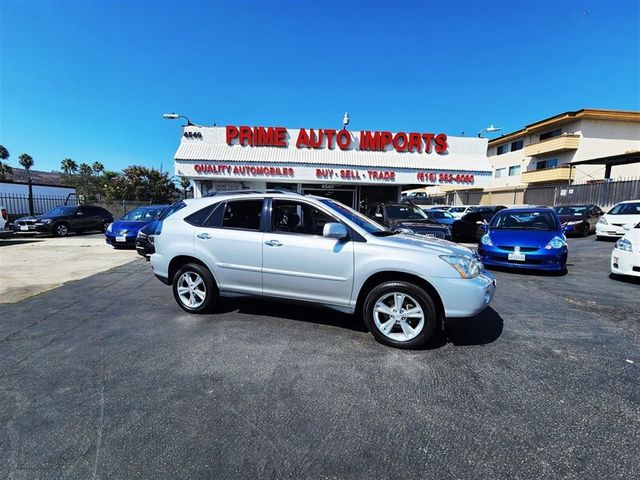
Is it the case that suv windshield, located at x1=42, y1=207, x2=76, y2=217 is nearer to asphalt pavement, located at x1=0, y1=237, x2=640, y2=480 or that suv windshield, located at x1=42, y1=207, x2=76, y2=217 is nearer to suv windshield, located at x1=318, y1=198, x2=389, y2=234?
asphalt pavement, located at x1=0, y1=237, x2=640, y2=480

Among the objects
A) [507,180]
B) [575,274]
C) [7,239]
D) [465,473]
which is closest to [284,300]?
[465,473]

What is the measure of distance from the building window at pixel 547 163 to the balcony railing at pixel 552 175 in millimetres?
1004

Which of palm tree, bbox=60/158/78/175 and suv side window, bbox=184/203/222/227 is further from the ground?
palm tree, bbox=60/158/78/175

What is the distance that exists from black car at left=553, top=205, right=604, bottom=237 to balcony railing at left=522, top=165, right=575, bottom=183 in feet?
60.8

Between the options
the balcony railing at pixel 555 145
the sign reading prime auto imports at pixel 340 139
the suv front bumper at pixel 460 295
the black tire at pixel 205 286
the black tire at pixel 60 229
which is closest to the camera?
the suv front bumper at pixel 460 295

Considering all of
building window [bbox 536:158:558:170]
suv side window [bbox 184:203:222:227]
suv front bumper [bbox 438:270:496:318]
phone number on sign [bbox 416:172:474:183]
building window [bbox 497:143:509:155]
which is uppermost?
building window [bbox 497:143:509:155]

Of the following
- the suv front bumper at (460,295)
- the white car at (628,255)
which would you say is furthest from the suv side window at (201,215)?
the white car at (628,255)

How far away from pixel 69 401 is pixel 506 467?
3.27 meters

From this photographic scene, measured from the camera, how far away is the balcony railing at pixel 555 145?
3144 centimetres

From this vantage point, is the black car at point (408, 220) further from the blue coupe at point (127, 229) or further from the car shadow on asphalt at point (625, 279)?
the blue coupe at point (127, 229)

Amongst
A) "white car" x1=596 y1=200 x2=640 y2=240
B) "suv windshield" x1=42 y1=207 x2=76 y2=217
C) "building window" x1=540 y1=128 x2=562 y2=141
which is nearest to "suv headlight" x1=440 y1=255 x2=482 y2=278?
"white car" x1=596 y1=200 x2=640 y2=240

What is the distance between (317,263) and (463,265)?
164cm

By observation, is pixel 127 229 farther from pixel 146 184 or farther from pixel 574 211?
pixel 146 184

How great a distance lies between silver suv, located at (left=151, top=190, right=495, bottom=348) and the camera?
Answer: 347 centimetres
